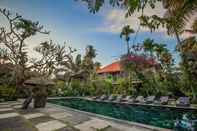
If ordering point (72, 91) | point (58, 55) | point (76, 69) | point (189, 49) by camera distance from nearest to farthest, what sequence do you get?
point (58, 55) → point (189, 49) → point (72, 91) → point (76, 69)

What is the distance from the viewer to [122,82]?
92.1 ft

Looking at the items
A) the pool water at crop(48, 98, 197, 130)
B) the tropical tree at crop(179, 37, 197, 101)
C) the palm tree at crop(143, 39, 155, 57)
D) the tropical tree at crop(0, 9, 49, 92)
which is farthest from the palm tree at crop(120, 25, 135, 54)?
the tropical tree at crop(0, 9, 49, 92)

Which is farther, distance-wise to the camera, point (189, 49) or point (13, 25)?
point (189, 49)

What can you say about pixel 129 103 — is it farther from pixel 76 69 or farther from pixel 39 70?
pixel 76 69

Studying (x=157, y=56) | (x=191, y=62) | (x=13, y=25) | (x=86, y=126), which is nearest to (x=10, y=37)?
(x=13, y=25)

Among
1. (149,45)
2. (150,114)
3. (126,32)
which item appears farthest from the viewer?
(126,32)

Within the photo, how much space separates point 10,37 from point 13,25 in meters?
1.50

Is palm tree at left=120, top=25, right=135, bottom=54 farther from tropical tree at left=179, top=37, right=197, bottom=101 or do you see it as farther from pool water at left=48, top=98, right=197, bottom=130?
pool water at left=48, top=98, right=197, bottom=130

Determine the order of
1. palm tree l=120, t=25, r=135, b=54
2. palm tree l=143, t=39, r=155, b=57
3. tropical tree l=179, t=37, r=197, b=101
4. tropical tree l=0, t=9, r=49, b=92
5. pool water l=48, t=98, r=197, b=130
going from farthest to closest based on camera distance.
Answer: palm tree l=120, t=25, r=135, b=54 < palm tree l=143, t=39, r=155, b=57 < tropical tree l=179, t=37, r=197, b=101 < tropical tree l=0, t=9, r=49, b=92 < pool water l=48, t=98, r=197, b=130

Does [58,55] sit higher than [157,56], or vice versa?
[157,56]

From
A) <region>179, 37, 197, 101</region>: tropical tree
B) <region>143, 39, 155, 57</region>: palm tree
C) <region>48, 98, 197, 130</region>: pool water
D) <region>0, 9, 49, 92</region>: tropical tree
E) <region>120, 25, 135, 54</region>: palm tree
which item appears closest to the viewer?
<region>48, 98, 197, 130</region>: pool water

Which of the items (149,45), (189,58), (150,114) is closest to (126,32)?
(149,45)

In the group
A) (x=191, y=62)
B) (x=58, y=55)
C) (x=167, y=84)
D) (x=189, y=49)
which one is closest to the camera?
(x=58, y=55)

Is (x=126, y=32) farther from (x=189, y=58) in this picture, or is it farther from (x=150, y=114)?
(x=150, y=114)
